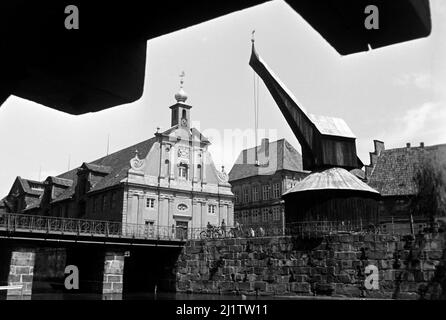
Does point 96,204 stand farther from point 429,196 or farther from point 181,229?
point 429,196

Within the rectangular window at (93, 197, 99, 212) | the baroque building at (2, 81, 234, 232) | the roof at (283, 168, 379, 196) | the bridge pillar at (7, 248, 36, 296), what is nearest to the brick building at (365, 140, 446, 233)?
the roof at (283, 168, 379, 196)

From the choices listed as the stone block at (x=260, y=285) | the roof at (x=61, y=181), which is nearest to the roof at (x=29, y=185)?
the roof at (x=61, y=181)

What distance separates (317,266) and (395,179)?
67.0 ft

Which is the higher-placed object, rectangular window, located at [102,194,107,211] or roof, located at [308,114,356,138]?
roof, located at [308,114,356,138]

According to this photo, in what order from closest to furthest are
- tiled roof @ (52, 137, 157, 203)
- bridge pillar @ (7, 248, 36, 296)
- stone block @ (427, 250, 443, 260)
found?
stone block @ (427, 250, 443, 260) < bridge pillar @ (7, 248, 36, 296) < tiled roof @ (52, 137, 157, 203)

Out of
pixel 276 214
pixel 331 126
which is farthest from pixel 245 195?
pixel 331 126

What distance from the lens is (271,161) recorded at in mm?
61156

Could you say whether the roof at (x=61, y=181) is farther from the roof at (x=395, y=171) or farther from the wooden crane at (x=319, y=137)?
the roof at (x=395, y=171)

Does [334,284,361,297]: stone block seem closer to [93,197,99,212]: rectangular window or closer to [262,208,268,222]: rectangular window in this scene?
[93,197,99,212]: rectangular window

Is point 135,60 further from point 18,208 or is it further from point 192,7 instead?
point 18,208

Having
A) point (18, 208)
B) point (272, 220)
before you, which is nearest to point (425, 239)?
point (272, 220)

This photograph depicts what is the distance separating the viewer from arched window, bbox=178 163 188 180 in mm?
46222

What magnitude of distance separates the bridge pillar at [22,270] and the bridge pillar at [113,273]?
550 cm

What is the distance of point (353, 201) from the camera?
1251 inches
